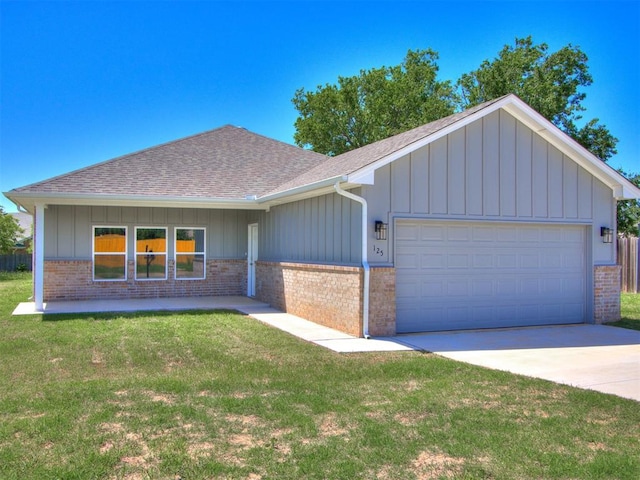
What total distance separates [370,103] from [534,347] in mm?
26467

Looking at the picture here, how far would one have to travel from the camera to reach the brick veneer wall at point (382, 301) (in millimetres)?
9719

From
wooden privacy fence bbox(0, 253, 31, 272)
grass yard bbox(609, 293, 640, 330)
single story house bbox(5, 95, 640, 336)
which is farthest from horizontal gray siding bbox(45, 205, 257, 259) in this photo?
wooden privacy fence bbox(0, 253, 31, 272)

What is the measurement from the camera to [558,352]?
8.54 metres

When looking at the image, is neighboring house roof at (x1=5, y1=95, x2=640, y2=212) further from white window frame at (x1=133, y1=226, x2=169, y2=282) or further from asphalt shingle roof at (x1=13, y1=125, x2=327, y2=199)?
white window frame at (x1=133, y1=226, x2=169, y2=282)

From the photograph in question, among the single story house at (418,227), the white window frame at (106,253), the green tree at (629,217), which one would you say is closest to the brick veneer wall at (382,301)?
the single story house at (418,227)

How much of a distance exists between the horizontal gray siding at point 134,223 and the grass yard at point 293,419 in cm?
748

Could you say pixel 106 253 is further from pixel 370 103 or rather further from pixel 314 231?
pixel 370 103

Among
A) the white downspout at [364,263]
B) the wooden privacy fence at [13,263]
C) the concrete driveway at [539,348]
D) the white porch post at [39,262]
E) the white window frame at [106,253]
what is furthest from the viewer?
the wooden privacy fence at [13,263]

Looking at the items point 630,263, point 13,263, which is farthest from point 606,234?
point 13,263

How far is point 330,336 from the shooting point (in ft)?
32.4

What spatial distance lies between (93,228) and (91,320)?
4.82m

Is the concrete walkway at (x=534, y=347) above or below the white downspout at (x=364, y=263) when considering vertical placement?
below

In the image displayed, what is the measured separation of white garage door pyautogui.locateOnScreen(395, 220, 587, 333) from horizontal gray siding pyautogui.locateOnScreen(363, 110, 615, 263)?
1.01ft

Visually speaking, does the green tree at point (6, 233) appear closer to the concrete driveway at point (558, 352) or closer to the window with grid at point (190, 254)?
the window with grid at point (190, 254)
